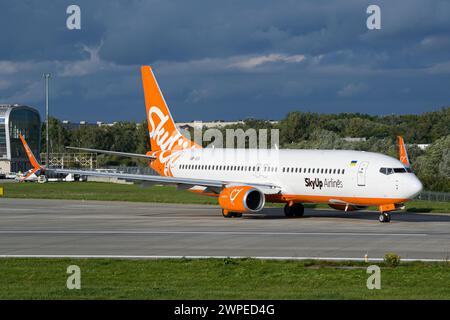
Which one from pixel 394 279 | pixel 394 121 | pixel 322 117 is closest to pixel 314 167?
pixel 394 279

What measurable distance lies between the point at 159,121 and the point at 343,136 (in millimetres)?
81294

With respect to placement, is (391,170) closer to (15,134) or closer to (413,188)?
(413,188)

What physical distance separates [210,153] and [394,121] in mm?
116997

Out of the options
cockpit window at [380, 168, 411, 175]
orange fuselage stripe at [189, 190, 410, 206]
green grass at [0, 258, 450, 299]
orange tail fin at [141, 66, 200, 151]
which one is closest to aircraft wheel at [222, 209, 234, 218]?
orange fuselage stripe at [189, 190, 410, 206]

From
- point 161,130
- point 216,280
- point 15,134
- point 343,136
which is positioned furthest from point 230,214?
point 15,134

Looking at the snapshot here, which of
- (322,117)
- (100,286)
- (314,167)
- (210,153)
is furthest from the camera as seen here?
(322,117)

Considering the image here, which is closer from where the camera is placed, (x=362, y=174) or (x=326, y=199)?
(x=362, y=174)

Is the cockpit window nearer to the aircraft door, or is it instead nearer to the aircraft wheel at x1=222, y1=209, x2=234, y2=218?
the aircraft door

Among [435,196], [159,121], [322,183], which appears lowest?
[435,196]

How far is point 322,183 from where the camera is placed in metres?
43.0

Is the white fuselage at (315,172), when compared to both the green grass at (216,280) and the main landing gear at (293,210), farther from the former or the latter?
the green grass at (216,280)
